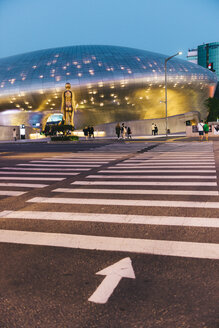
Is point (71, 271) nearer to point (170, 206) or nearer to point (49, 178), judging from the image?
point (170, 206)

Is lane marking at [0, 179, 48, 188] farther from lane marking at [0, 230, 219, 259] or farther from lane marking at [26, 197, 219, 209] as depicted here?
lane marking at [0, 230, 219, 259]

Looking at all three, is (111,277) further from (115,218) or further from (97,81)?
(97,81)

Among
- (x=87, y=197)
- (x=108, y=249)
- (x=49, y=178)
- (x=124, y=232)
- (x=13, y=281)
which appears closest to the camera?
(x=13, y=281)

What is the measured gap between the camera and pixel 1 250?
13.0ft

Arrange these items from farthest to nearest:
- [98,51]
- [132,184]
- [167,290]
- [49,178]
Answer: [98,51] → [49,178] → [132,184] → [167,290]

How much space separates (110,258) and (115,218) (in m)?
1.67

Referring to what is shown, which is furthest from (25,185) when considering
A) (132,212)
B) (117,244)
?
(117,244)

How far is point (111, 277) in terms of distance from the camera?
3.17m

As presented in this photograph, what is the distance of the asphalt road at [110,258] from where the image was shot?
2549mm

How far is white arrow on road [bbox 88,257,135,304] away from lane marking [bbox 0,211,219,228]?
1.58m

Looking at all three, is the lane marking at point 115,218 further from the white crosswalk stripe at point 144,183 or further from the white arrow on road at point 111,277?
the white crosswalk stripe at point 144,183

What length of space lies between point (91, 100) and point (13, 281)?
70.9m

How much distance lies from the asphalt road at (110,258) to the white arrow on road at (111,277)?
0.01 m

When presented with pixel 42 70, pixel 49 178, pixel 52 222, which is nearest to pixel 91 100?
pixel 42 70
